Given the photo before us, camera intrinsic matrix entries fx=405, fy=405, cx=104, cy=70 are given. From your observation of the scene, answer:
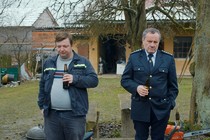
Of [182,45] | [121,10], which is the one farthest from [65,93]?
[182,45]

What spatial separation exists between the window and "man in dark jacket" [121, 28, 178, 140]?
2205cm

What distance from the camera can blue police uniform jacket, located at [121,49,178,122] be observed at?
171 inches

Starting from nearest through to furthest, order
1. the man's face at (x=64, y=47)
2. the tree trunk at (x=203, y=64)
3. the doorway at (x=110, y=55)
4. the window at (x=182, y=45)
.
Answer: the man's face at (x=64, y=47)
the tree trunk at (x=203, y=64)
the window at (x=182, y=45)
the doorway at (x=110, y=55)

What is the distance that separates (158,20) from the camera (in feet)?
40.4

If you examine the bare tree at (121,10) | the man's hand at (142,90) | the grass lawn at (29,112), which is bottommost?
the grass lawn at (29,112)

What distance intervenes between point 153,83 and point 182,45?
22.8m

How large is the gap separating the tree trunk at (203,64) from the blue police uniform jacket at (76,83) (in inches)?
121

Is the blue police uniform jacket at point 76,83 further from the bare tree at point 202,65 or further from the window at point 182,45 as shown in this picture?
the window at point 182,45

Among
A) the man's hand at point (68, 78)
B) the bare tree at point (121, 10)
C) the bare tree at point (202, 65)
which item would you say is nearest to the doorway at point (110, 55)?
the bare tree at point (121, 10)

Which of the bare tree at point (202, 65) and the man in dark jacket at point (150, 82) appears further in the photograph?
the bare tree at point (202, 65)

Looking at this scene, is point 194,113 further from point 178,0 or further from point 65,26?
point 65,26

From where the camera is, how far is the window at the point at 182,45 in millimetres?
26297

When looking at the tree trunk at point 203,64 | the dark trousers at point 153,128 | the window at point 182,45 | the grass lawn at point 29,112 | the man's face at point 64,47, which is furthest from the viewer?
the window at point 182,45

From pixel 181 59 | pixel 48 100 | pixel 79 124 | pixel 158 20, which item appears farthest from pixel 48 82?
pixel 181 59
